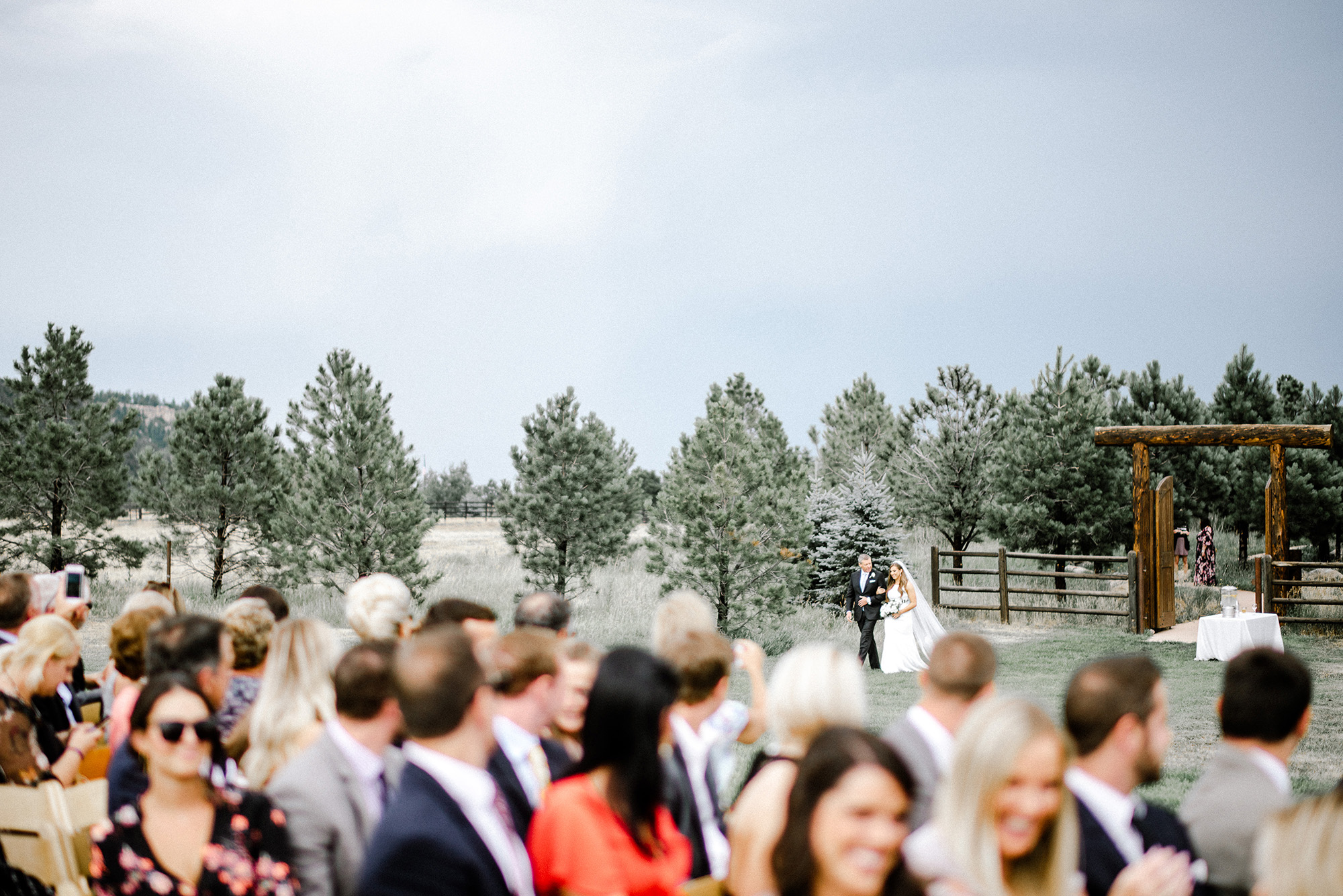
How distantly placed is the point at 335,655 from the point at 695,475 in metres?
14.8

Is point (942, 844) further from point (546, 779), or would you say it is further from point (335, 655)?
point (335, 655)

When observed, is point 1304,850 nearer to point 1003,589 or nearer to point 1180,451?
point 1003,589

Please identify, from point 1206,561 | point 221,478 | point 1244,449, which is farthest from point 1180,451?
point 221,478

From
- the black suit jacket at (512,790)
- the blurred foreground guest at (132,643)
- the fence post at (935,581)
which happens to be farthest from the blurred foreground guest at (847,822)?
the fence post at (935,581)

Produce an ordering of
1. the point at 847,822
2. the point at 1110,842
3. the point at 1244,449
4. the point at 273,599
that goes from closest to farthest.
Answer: the point at 847,822 < the point at 1110,842 < the point at 273,599 < the point at 1244,449

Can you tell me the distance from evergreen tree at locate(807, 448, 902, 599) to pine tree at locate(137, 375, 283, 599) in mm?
13401

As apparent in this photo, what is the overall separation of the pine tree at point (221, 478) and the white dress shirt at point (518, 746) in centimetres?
2144

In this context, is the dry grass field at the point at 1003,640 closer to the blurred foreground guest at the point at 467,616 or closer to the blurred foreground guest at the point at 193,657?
the blurred foreground guest at the point at 467,616

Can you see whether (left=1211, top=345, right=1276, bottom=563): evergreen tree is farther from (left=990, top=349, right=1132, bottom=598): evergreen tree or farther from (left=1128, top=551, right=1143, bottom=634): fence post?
(left=1128, top=551, right=1143, bottom=634): fence post

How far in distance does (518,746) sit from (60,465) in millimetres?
22331

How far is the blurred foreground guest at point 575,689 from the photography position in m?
3.92

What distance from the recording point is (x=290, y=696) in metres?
3.64

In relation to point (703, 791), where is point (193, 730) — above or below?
above

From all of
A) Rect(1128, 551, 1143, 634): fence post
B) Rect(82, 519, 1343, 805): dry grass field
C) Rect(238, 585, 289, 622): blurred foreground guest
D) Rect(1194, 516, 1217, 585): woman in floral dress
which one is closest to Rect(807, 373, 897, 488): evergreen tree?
Rect(82, 519, 1343, 805): dry grass field
